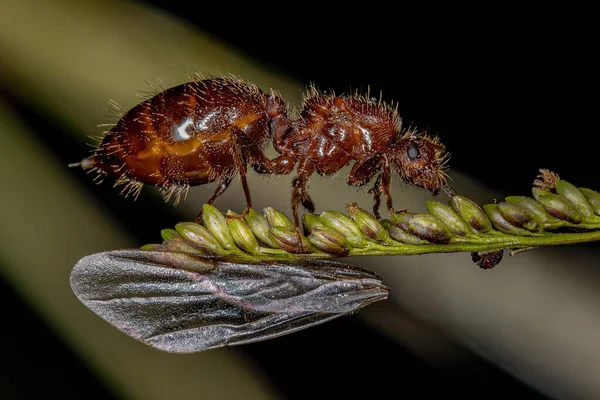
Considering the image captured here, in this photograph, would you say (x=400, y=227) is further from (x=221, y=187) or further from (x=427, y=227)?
(x=221, y=187)

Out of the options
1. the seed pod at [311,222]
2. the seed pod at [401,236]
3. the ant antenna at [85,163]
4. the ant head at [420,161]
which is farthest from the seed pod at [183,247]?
the ant head at [420,161]

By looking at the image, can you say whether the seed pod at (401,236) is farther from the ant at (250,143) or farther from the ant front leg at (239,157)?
the ant front leg at (239,157)

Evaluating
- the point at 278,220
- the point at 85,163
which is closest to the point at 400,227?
the point at 278,220

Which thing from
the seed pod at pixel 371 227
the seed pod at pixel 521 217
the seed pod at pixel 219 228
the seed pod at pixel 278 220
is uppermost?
the seed pod at pixel 521 217

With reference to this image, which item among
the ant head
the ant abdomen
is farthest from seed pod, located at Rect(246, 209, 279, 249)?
the ant head

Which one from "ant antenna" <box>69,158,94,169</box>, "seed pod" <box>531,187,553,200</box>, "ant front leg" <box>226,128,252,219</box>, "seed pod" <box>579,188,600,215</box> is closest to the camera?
"seed pod" <box>579,188,600,215</box>

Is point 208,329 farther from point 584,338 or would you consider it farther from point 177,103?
point 177,103

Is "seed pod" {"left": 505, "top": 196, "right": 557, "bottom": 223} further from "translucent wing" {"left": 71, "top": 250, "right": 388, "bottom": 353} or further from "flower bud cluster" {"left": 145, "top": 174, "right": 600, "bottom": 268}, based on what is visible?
"translucent wing" {"left": 71, "top": 250, "right": 388, "bottom": 353}
